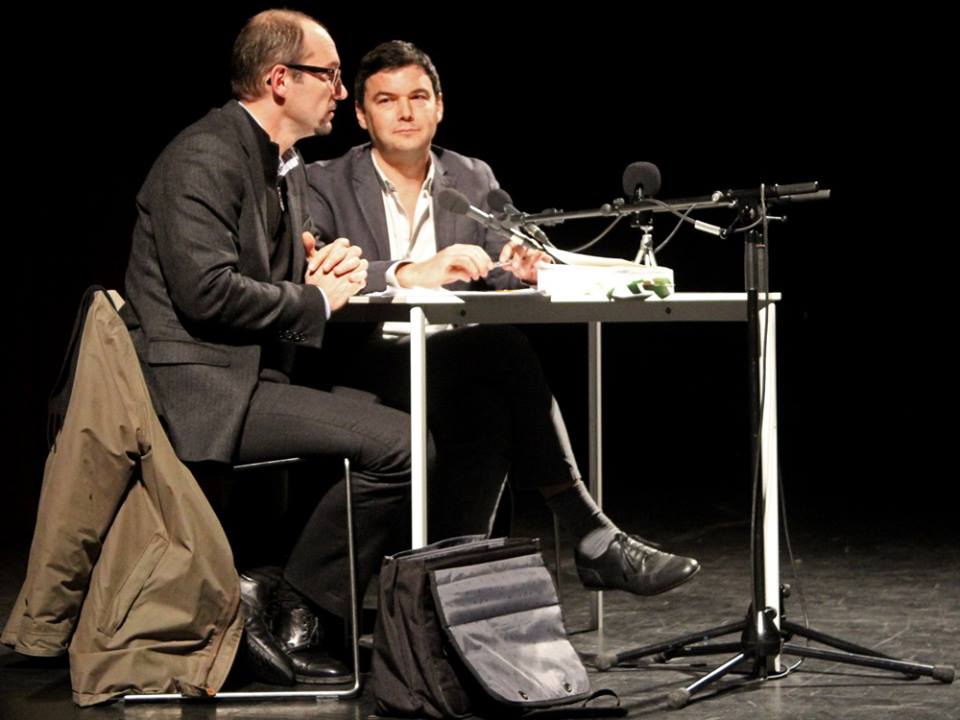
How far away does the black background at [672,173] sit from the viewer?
5.05 meters

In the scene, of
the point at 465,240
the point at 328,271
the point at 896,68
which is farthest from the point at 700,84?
the point at 328,271

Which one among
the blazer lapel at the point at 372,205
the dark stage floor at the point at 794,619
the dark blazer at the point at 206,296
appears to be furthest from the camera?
the blazer lapel at the point at 372,205

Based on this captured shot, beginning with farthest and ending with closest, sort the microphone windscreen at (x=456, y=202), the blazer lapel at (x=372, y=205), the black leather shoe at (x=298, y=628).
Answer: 1. the blazer lapel at (x=372, y=205)
2. the black leather shoe at (x=298, y=628)
3. the microphone windscreen at (x=456, y=202)

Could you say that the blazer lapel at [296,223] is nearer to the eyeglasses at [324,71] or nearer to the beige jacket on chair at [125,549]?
the eyeglasses at [324,71]

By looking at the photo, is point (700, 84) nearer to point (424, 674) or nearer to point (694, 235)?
point (694, 235)

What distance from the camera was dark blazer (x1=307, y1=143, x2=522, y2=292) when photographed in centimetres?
353

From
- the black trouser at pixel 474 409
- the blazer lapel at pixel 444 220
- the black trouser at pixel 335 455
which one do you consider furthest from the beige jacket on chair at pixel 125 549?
the blazer lapel at pixel 444 220

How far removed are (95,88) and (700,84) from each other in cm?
290

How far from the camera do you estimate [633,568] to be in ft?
10.2

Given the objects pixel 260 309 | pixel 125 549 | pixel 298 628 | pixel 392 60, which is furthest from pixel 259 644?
pixel 392 60

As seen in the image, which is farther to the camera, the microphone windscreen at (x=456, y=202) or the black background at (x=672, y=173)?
the black background at (x=672, y=173)

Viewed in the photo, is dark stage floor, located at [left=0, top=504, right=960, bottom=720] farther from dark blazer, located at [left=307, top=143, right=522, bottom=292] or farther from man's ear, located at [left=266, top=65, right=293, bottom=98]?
man's ear, located at [left=266, top=65, right=293, bottom=98]

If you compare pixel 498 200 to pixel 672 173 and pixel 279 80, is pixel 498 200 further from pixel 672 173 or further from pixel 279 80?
pixel 672 173

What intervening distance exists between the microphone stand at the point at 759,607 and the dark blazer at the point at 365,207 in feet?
2.98
